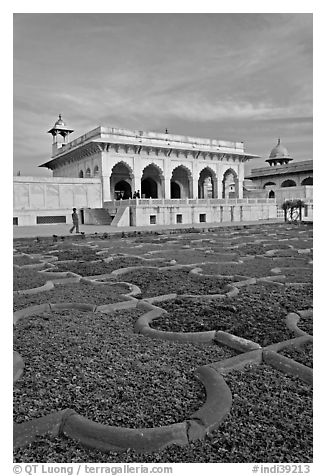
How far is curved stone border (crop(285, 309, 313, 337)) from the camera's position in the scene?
6.91ft

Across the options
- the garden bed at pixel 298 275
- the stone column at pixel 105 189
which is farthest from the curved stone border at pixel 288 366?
the stone column at pixel 105 189

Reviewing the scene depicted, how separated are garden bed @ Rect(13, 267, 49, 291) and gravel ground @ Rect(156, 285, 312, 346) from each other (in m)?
1.51

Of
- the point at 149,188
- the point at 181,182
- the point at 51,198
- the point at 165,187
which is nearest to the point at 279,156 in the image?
the point at 181,182

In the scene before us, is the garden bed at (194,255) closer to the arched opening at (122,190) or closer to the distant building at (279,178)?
the arched opening at (122,190)

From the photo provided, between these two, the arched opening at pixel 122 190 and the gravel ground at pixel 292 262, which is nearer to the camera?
the gravel ground at pixel 292 262

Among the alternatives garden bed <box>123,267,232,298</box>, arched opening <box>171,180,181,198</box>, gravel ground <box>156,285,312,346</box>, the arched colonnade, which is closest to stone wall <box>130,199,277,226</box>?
the arched colonnade

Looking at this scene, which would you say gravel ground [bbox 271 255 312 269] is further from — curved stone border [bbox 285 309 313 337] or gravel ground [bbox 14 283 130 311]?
gravel ground [bbox 14 283 130 311]

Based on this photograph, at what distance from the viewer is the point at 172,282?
367 cm

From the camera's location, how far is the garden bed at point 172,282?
10.8 ft

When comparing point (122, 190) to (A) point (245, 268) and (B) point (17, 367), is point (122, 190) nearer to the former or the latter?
(A) point (245, 268)

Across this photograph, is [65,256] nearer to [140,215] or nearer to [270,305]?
[270,305]

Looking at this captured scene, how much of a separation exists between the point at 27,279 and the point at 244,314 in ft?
8.10

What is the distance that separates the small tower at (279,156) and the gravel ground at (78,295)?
38181 mm

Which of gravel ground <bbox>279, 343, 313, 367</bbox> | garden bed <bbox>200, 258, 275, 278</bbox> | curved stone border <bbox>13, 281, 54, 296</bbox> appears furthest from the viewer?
garden bed <bbox>200, 258, 275, 278</bbox>
